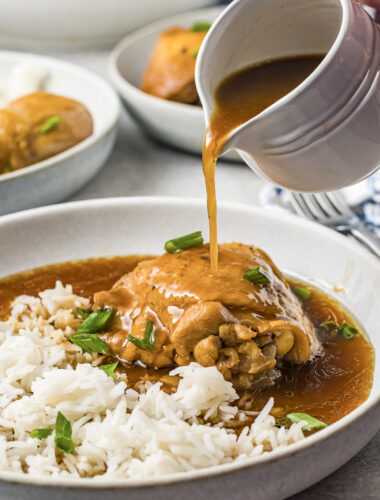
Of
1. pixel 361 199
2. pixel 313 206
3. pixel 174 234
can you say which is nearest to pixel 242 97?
pixel 174 234

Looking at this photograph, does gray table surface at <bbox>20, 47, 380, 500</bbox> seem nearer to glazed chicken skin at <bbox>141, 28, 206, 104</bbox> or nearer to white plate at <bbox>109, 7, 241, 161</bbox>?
white plate at <bbox>109, 7, 241, 161</bbox>

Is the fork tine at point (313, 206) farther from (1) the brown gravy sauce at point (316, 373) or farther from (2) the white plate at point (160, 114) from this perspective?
(2) the white plate at point (160, 114)

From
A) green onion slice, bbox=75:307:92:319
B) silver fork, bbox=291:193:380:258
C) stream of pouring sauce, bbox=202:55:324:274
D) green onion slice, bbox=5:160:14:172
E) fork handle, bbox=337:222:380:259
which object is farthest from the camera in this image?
green onion slice, bbox=5:160:14:172

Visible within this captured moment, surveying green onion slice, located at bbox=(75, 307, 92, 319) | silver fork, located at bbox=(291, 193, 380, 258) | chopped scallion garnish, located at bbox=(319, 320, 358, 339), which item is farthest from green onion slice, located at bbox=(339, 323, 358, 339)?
green onion slice, located at bbox=(75, 307, 92, 319)

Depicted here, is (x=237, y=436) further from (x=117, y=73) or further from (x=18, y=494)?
(x=117, y=73)

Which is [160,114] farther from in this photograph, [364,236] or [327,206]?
[364,236]

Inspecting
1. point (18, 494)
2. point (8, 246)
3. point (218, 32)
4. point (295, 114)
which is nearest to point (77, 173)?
point (8, 246)
